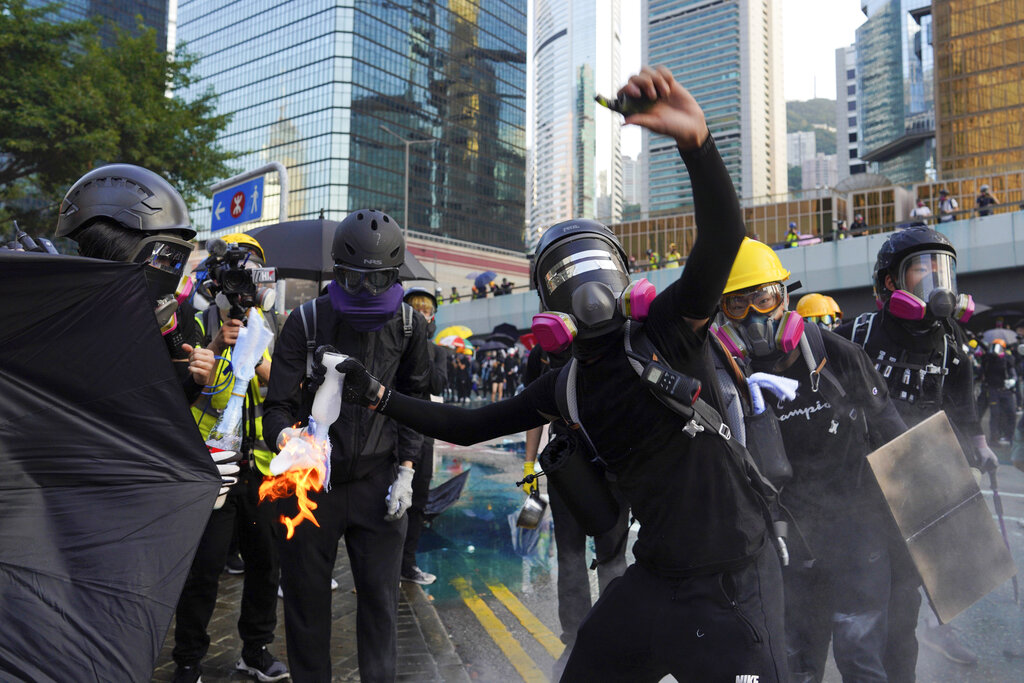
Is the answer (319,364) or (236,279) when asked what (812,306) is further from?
(319,364)

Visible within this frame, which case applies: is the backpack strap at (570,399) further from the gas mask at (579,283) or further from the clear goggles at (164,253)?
the clear goggles at (164,253)

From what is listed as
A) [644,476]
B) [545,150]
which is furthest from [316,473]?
[545,150]

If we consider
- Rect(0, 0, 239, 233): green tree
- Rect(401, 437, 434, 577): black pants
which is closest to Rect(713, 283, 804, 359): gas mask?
Rect(401, 437, 434, 577): black pants

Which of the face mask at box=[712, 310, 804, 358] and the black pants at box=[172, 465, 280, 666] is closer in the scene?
the face mask at box=[712, 310, 804, 358]

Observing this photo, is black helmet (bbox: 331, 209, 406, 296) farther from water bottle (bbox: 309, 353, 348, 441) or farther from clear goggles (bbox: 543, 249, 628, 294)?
clear goggles (bbox: 543, 249, 628, 294)

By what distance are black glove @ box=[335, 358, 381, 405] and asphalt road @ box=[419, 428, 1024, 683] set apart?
2084 mm

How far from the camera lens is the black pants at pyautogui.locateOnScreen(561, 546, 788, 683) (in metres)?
2.10

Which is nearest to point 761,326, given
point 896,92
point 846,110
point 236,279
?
point 236,279

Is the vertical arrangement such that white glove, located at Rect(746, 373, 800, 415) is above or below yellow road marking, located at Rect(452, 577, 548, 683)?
above

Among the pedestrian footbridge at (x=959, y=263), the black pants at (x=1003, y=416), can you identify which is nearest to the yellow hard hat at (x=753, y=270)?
the black pants at (x=1003, y=416)

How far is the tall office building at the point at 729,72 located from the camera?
16038cm

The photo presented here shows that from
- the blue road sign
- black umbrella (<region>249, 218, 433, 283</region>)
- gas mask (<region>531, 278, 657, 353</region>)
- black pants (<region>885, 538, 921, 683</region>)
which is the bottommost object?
black pants (<region>885, 538, 921, 683</region>)

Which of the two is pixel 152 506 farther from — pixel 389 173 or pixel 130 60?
pixel 389 173

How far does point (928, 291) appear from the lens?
4.24 metres
